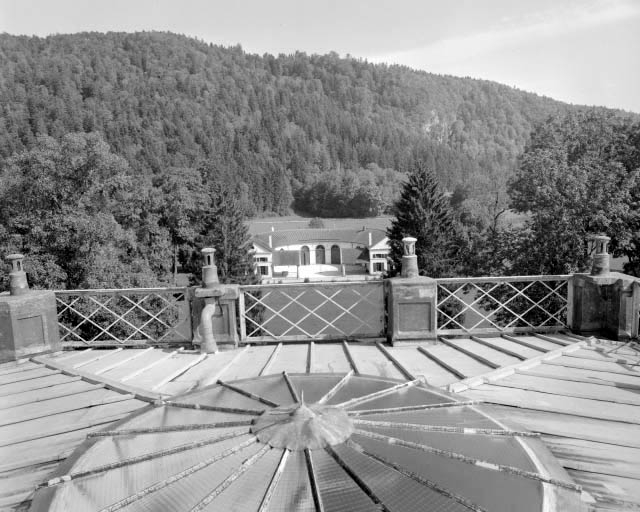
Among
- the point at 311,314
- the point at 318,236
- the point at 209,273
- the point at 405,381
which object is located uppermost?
the point at 209,273

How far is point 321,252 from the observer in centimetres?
8862

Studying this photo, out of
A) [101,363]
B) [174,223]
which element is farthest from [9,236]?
[101,363]

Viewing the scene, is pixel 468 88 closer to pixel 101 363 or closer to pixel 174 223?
pixel 174 223

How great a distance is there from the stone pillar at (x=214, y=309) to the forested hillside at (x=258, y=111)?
55734mm

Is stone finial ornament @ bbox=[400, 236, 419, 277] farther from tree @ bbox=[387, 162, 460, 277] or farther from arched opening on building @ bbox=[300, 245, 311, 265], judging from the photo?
arched opening on building @ bbox=[300, 245, 311, 265]

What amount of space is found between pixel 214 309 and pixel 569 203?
20.7 metres

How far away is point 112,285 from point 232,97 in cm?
11662

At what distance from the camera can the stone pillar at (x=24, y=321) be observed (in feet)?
22.2

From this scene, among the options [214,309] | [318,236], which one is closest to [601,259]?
[214,309]

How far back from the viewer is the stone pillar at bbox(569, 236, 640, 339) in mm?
6879

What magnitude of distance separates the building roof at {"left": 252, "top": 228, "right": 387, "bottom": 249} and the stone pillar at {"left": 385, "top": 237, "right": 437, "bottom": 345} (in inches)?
2815

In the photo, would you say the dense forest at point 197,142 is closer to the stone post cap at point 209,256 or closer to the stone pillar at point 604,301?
the stone post cap at point 209,256

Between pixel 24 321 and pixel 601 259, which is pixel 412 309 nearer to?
pixel 601 259

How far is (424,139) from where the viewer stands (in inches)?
5472
